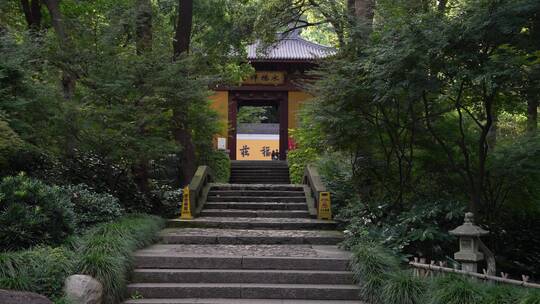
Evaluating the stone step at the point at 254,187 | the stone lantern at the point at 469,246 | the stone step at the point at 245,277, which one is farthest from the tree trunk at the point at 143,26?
the stone lantern at the point at 469,246

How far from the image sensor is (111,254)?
6395 millimetres

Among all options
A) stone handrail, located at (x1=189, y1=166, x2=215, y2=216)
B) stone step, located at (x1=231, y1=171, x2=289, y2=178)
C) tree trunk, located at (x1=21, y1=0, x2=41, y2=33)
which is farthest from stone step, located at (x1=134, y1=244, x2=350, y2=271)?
stone step, located at (x1=231, y1=171, x2=289, y2=178)

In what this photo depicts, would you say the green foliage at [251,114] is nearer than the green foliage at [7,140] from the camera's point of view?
No

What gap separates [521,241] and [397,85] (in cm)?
342

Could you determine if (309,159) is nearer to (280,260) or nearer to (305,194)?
(305,194)

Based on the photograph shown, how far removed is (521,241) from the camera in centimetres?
827

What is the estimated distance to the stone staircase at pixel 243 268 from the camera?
649 centimetres

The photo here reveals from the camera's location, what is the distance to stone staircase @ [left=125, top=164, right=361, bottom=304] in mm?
6488

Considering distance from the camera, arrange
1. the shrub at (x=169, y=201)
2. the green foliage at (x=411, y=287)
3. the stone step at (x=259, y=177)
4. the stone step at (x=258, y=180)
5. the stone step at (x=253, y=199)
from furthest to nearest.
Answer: the stone step at (x=259, y=177) → the stone step at (x=258, y=180) → the stone step at (x=253, y=199) → the shrub at (x=169, y=201) → the green foliage at (x=411, y=287)

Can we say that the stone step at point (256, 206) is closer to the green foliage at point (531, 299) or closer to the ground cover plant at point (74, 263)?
the ground cover plant at point (74, 263)

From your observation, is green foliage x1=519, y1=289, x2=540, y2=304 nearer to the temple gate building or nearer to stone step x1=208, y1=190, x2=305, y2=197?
stone step x1=208, y1=190, x2=305, y2=197

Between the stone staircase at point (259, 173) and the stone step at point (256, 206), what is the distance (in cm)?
531

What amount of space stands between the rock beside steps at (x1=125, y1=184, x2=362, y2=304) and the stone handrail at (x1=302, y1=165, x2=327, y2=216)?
1.35m

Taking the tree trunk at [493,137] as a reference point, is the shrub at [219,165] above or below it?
below
